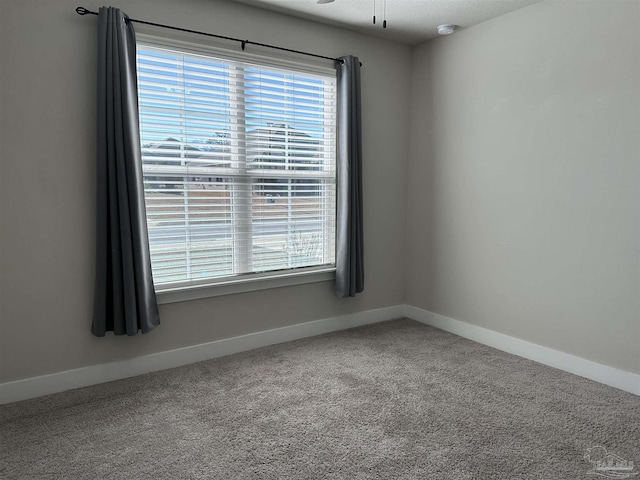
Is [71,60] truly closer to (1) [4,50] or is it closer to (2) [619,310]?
(1) [4,50]

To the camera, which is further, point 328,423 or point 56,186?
point 56,186

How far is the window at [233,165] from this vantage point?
120 inches

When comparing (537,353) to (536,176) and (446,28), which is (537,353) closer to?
(536,176)

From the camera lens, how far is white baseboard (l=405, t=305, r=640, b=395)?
2867mm

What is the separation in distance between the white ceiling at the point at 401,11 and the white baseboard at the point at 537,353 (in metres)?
2.38

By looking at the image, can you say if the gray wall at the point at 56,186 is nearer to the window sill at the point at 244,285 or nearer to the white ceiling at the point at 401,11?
the window sill at the point at 244,285

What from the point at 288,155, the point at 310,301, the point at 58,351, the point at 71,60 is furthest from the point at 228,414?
the point at 71,60

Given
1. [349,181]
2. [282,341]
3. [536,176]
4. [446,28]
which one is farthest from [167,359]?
[446,28]

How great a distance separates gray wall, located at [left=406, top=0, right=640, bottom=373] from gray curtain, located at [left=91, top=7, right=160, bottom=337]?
8.02ft

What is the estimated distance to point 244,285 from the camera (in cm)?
344

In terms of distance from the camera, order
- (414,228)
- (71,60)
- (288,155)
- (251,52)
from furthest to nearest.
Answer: (414,228) → (288,155) → (251,52) → (71,60)

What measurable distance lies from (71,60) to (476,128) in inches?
113

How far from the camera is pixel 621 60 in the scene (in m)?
2.77

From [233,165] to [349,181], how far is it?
94 centimetres
